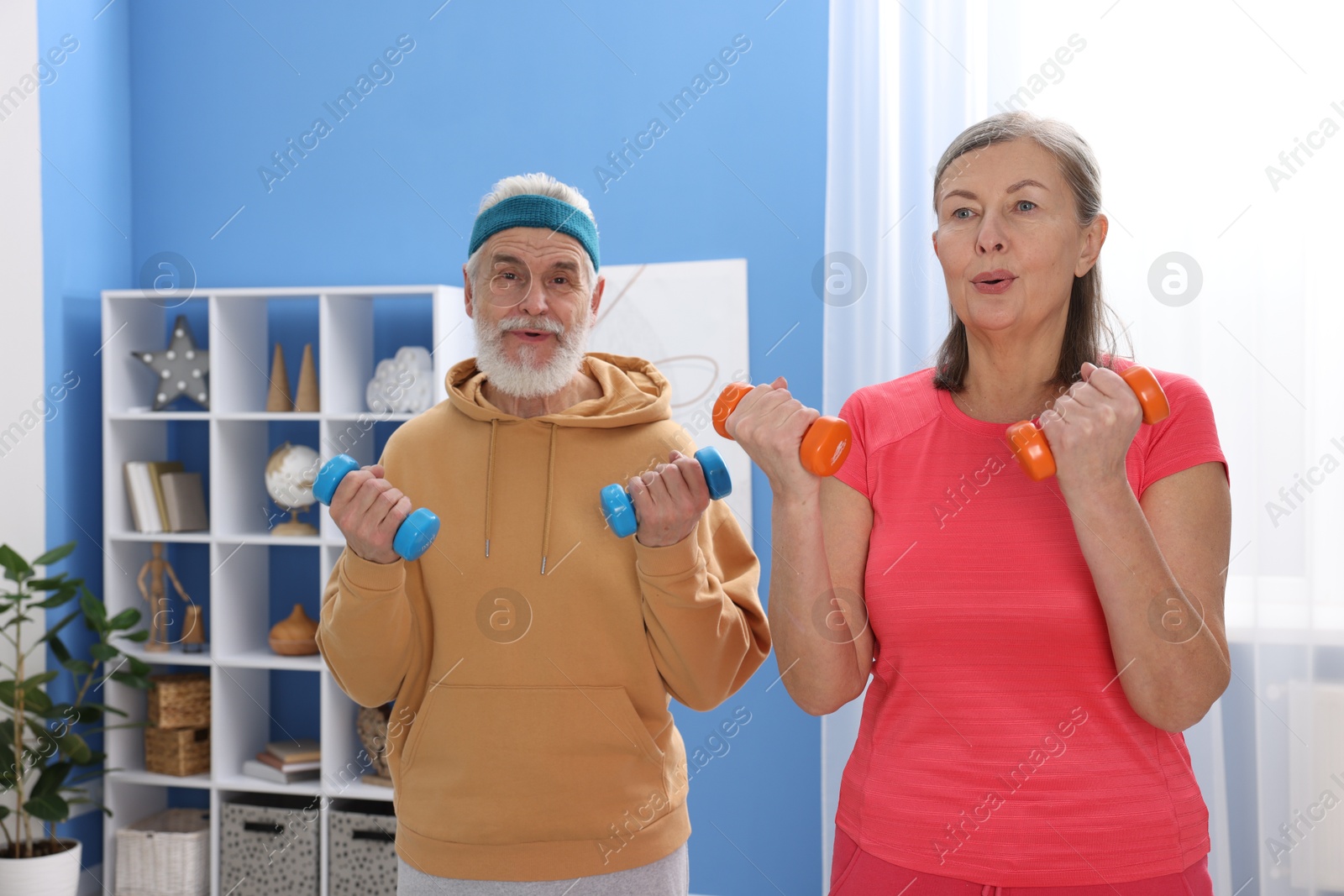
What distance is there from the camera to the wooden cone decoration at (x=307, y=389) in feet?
10.4

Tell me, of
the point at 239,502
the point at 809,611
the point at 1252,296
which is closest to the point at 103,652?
the point at 239,502

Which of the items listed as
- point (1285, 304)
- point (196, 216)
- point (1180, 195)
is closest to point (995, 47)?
point (1180, 195)

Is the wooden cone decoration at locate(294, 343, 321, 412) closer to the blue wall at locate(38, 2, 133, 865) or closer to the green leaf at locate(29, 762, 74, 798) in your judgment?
the blue wall at locate(38, 2, 133, 865)

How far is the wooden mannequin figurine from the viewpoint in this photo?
328 centimetres

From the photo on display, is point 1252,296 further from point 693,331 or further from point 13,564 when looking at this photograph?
point 13,564

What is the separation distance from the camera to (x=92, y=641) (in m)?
3.38

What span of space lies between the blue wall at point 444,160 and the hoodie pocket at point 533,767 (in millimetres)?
1647

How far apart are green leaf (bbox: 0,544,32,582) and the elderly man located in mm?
1740

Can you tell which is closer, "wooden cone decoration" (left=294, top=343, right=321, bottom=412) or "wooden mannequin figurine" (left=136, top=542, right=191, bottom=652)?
"wooden cone decoration" (left=294, top=343, right=321, bottom=412)

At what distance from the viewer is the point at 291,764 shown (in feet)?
10.2

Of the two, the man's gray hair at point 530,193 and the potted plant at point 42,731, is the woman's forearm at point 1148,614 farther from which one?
the potted plant at point 42,731

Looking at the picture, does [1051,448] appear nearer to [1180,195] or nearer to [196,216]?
[1180,195]

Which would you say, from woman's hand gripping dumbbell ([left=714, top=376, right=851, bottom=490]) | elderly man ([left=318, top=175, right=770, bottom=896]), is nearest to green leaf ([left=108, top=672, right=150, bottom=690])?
elderly man ([left=318, top=175, right=770, bottom=896])

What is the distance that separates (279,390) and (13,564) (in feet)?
2.72
